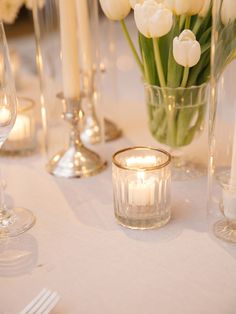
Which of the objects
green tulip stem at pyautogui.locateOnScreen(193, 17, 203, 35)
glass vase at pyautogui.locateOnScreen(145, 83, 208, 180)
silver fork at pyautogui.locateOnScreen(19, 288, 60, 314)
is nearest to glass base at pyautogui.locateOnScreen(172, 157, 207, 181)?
glass vase at pyautogui.locateOnScreen(145, 83, 208, 180)

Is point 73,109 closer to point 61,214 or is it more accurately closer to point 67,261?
point 61,214

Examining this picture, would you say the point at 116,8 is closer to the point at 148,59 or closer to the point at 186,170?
the point at 148,59

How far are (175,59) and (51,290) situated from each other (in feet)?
1.29

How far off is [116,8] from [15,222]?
370 millimetres

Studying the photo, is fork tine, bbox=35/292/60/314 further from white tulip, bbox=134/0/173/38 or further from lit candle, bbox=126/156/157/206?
white tulip, bbox=134/0/173/38

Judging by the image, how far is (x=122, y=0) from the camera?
81cm

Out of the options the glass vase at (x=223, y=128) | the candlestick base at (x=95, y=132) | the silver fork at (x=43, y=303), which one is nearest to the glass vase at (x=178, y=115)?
the glass vase at (x=223, y=128)

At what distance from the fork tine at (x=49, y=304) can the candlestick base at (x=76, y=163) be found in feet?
1.17

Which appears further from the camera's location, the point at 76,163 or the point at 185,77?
the point at 76,163

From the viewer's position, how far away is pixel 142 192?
74cm

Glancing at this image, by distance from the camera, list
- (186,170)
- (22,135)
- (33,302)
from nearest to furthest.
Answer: (33,302), (186,170), (22,135)

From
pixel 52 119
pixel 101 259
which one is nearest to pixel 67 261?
pixel 101 259

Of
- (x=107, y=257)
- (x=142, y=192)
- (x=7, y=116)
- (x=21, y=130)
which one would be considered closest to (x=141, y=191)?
(x=142, y=192)

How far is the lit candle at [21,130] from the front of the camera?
102 cm
